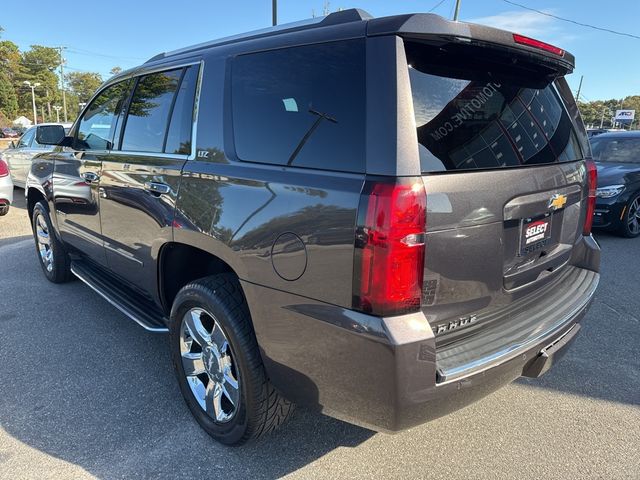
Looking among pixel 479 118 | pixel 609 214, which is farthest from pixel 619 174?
pixel 479 118

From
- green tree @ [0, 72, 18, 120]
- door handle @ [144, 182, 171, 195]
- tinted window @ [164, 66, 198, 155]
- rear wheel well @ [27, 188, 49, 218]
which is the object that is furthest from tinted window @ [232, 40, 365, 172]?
green tree @ [0, 72, 18, 120]

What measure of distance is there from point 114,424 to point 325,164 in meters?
1.96

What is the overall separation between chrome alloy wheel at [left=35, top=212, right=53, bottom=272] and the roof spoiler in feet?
14.3

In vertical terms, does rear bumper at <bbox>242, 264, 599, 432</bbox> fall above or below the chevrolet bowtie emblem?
below

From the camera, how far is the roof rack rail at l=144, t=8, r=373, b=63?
6.28 ft

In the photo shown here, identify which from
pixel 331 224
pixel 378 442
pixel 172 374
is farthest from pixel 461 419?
pixel 172 374

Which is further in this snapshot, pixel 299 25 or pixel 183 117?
pixel 183 117

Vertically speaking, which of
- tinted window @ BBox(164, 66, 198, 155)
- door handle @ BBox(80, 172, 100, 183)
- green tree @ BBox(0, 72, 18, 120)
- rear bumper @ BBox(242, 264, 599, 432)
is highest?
green tree @ BBox(0, 72, 18, 120)

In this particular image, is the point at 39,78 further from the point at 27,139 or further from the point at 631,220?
the point at 631,220

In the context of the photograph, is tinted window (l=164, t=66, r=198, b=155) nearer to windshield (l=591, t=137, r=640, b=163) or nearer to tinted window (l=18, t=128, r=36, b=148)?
windshield (l=591, t=137, r=640, b=163)

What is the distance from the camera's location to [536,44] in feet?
7.12

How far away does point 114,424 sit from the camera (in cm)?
260

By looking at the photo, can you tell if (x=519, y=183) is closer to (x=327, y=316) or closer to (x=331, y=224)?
(x=331, y=224)

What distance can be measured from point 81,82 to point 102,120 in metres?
141
